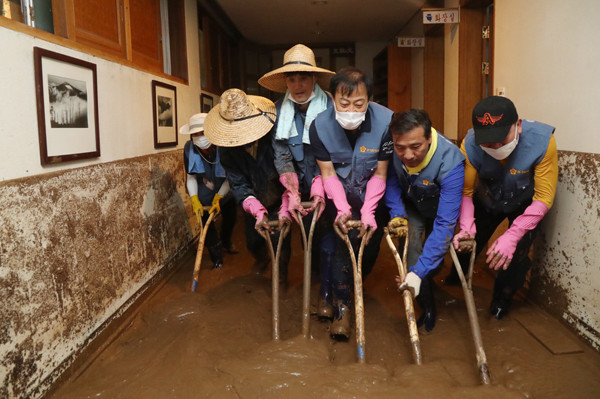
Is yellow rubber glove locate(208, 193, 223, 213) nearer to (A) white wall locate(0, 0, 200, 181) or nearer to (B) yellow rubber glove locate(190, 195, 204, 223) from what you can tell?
(B) yellow rubber glove locate(190, 195, 204, 223)

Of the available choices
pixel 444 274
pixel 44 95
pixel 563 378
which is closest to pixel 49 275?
pixel 44 95

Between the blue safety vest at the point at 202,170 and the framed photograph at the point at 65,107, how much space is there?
0.93 meters

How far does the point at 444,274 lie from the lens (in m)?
3.49

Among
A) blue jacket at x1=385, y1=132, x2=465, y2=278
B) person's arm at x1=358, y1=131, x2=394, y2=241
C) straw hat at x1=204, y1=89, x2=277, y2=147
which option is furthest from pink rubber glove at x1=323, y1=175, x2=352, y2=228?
straw hat at x1=204, y1=89, x2=277, y2=147

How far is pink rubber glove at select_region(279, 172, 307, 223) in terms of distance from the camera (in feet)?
8.91

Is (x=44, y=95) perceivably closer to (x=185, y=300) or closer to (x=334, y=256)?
(x=185, y=300)

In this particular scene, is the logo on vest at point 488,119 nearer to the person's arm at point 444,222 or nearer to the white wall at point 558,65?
the person's arm at point 444,222

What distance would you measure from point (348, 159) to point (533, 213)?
1034 millimetres

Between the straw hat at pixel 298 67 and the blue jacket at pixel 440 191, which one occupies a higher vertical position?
the straw hat at pixel 298 67

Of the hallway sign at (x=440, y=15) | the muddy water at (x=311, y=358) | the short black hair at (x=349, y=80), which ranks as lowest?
the muddy water at (x=311, y=358)

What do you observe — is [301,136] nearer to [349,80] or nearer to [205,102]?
[349,80]

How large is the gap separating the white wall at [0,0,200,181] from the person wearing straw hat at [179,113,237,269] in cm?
39

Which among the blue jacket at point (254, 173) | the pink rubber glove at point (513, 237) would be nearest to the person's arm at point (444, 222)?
the pink rubber glove at point (513, 237)

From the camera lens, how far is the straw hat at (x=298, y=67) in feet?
9.14
